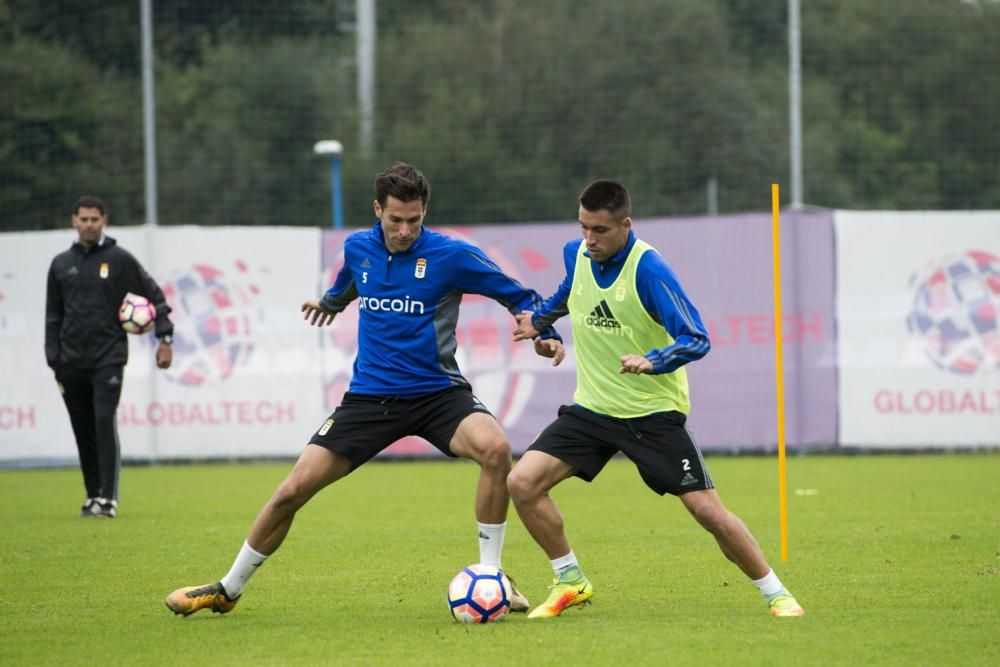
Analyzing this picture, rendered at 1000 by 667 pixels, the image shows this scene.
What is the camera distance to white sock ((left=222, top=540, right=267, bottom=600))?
7.75 meters

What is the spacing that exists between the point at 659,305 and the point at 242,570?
2529 mm

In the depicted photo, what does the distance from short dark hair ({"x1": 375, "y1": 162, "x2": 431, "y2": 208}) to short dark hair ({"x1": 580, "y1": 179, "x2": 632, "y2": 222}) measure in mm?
859

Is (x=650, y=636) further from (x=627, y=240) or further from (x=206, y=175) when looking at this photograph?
(x=206, y=175)

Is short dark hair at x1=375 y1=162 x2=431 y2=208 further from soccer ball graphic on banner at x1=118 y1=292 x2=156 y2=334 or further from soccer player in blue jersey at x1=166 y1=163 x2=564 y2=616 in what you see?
soccer ball graphic on banner at x1=118 y1=292 x2=156 y2=334

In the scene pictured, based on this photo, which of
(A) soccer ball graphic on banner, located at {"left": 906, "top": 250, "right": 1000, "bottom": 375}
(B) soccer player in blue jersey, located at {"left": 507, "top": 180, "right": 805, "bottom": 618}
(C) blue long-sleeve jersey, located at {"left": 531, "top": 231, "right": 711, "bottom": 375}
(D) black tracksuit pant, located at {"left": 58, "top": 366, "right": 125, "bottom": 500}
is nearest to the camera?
(C) blue long-sleeve jersey, located at {"left": 531, "top": 231, "right": 711, "bottom": 375}

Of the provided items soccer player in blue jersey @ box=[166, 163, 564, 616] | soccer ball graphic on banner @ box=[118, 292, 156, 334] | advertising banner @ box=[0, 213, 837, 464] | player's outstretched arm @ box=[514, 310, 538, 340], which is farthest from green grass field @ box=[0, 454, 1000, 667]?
advertising banner @ box=[0, 213, 837, 464]

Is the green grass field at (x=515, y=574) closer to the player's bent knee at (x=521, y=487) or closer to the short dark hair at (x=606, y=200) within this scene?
the player's bent knee at (x=521, y=487)

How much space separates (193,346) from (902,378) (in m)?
8.82

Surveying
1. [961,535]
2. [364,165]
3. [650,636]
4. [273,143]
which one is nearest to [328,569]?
[650,636]

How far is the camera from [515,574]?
9.33m

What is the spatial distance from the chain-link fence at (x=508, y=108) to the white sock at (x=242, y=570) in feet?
63.4

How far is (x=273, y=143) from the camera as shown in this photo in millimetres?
32875

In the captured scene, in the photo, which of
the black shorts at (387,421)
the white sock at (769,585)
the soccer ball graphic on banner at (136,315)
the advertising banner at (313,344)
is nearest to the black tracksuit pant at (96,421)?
the soccer ball graphic on banner at (136,315)

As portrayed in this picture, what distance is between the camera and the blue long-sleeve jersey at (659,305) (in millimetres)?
7238
